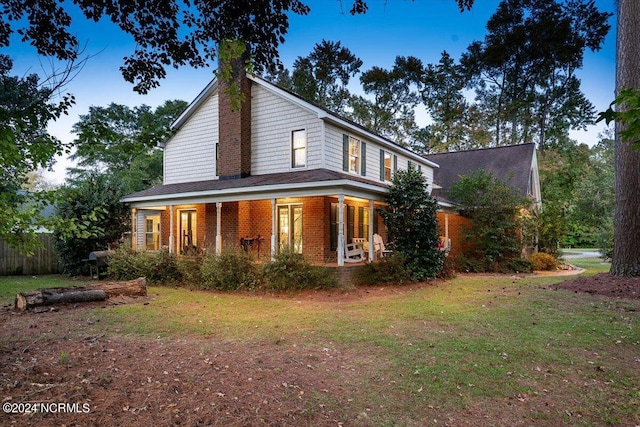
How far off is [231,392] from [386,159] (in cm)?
1540

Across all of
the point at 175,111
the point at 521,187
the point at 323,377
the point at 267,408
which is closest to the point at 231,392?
the point at 267,408

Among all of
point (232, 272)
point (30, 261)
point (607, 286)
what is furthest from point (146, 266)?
point (607, 286)

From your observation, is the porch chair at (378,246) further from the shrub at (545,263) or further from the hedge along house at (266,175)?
the shrub at (545,263)

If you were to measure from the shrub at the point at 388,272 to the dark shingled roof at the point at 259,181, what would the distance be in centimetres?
271

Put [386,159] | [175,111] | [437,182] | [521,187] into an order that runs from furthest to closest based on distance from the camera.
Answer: [175,111] → [437,182] → [521,187] → [386,159]

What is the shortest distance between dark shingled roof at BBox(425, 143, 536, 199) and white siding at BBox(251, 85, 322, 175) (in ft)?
32.4

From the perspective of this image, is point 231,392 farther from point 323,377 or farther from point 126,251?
point 126,251

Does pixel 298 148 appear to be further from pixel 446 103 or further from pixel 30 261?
pixel 446 103

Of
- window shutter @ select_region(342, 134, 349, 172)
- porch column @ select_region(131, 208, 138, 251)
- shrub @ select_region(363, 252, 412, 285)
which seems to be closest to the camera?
shrub @ select_region(363, 252, 412, 285)

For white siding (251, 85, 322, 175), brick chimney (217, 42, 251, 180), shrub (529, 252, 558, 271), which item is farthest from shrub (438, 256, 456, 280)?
brick chimney (217, 42, 251, 180)

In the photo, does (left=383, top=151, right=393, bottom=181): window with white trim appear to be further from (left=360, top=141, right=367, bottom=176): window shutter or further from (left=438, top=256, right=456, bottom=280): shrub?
(left=438, top=256, right=456, bottom=280): shrub

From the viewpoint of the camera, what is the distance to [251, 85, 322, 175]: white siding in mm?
14656

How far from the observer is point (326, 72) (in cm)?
3747

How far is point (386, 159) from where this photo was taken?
18344mm
